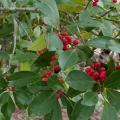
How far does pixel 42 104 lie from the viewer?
41.4 inches

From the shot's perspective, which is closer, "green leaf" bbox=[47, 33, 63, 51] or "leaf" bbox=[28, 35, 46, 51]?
"green leaf" bbox=[47, 33, 63, 51]

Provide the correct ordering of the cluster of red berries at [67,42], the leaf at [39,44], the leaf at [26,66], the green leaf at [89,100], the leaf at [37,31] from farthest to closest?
the leaf at [37,31], the leaf at [26,66], the leaf at [39,44], the cluster of red berries at [67,42], the green leaf at [89,100]

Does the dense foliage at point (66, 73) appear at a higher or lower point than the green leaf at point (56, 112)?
higher

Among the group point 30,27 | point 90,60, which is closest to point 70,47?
point 90,60

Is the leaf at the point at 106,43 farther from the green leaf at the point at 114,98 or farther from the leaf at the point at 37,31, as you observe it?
the leaf at the point at 37,31

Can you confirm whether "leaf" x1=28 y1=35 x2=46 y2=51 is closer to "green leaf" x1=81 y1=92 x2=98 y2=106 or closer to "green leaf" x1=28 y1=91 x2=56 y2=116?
"green leaf" x1=28 y1=91 x2=56 y2=116

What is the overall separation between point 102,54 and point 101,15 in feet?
0.82

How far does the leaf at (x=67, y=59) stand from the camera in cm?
97

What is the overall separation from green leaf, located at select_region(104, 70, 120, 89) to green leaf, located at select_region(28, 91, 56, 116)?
6.5 inches

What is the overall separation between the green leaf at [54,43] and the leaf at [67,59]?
26 mm

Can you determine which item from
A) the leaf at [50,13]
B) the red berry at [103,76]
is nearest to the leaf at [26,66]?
the leaf at [50,13]

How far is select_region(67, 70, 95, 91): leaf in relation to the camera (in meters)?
0.95

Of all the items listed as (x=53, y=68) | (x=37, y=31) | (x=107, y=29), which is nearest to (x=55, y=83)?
(x=53, y=68)

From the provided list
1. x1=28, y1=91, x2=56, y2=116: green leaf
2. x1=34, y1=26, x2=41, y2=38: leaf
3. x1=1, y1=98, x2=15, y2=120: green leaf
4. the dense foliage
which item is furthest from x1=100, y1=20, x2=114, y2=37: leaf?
x1=34, y1=26, x2=41, y2=38: leaf
